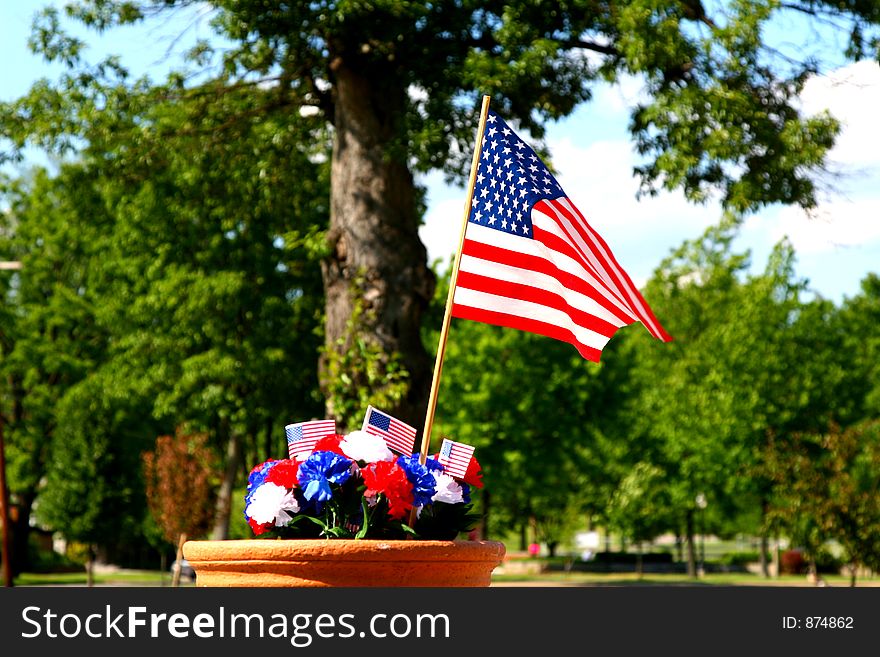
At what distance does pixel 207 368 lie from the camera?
93.9ft

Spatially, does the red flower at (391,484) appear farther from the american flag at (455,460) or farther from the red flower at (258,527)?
the red flower at (258,527)

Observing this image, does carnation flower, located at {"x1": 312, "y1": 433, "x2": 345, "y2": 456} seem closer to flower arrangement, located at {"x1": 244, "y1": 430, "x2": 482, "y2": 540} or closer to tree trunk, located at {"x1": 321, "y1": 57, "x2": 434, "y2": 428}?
flower arrangement, located at {"x1": 244, "y1": 430, "x2": 482, "y2": 540}

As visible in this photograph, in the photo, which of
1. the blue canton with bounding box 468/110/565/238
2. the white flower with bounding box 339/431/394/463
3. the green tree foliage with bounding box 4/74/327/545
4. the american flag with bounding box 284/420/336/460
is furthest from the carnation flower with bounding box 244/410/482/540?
the green tree foliage with bounding box 4/74/327/545

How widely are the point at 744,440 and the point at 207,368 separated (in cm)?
1951

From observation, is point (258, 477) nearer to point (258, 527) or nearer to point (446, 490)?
point (258, 527)

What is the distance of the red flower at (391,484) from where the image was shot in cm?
516

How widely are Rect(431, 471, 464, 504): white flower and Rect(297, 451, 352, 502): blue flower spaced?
505mm

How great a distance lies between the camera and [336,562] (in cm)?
475

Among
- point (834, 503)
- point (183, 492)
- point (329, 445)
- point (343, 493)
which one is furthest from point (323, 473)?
point (183, 492)

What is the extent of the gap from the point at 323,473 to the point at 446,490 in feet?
2.17

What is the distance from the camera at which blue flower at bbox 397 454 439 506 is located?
529cm

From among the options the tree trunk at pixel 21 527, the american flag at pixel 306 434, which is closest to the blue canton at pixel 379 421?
the american flag at pixel 306 434

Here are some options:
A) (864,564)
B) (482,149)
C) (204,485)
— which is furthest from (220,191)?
(864,564)

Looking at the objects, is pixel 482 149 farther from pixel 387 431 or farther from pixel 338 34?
pixel 338 34
